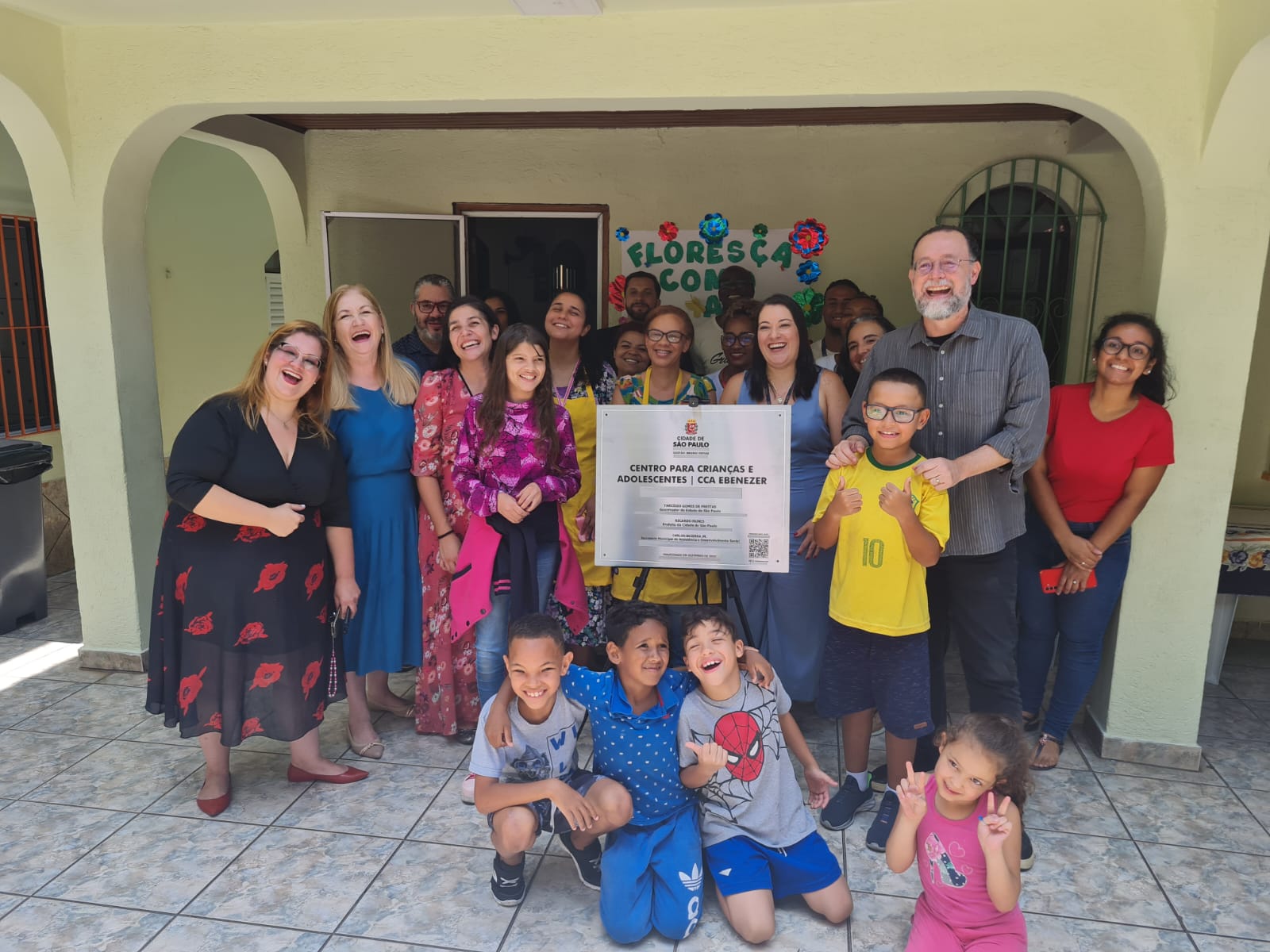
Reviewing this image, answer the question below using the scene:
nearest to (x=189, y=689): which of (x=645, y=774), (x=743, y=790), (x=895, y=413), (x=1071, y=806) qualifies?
(x=645, y=774)

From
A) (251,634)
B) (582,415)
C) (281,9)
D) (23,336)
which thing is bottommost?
(251,634)

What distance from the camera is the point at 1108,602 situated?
3.42 metres

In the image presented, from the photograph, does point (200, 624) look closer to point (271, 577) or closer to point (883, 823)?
point (271, 577)

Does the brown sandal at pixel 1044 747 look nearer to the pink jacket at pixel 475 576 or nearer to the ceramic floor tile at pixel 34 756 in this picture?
the pink jacket at pixel 475 576

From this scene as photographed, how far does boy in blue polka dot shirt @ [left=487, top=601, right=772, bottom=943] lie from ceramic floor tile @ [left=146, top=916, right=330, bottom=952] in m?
0.75

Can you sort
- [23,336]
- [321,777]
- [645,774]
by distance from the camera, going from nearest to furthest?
[645,774], [321,777], [23,336]

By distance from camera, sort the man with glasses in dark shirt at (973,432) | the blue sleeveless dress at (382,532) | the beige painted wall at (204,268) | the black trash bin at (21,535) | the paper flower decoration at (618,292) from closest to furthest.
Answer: the man with glasses in dark shirt at (973,432), the blue sleeveless dress at (382,532), the black trash bin at (21,535), the paper flower decoration at (618,292), the beige painted wall at (204,268)

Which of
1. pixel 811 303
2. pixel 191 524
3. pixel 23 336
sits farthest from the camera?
pixel 23 336

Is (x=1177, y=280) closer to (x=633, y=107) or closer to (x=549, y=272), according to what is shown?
(x=633, y=107)

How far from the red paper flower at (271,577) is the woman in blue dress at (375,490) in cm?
42

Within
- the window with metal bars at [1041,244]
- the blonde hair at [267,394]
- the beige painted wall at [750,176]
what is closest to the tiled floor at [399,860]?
the blonde hair at [267,394]

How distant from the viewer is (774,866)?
8.47ft

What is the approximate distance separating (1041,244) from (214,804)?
508 centimetres

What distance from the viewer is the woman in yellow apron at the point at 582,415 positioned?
145 inches
